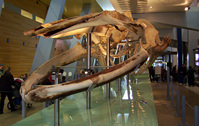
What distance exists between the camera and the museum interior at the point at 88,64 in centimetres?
228

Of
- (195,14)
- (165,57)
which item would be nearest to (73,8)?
(195,14)

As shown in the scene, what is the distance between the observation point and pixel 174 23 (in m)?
9.48

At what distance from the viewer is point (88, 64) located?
3.50m

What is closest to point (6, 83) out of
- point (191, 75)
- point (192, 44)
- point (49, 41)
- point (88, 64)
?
point (88, 64)

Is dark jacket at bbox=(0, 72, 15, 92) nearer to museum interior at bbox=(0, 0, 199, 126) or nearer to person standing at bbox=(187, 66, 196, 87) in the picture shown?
museum interior at bbox=(0, 0, 199, 126)

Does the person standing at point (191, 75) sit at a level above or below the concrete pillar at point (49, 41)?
below

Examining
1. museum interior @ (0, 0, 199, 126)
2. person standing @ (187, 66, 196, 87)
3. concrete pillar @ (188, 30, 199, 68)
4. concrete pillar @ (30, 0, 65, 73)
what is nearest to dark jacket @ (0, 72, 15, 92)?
museum interior @ (0, 0, 199, 126)

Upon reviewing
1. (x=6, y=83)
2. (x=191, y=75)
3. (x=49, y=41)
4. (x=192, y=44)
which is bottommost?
(x=191, y=75)

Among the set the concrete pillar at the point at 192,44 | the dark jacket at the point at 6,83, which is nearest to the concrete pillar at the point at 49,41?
the dark jacket at the point at 6,83

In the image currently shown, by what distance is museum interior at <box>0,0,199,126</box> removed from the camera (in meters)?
2.28

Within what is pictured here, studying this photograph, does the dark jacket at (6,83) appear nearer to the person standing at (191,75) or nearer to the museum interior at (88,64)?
the museum interior at (88,64)

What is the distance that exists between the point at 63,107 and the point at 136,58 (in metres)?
1.86

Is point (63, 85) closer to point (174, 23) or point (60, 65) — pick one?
point (60, 65)

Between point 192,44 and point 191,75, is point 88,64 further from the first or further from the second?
point 192,44
